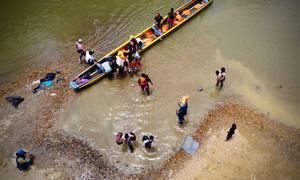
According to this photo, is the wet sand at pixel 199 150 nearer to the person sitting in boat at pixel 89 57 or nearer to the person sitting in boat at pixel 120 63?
the person sitting in boat at pixel 89 57

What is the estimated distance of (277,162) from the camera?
416 inches

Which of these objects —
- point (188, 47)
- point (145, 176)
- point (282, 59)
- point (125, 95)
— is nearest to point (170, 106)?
point (125, 95)

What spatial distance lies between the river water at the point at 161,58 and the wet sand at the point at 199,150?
492 mm

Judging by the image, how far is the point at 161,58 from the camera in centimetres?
1552

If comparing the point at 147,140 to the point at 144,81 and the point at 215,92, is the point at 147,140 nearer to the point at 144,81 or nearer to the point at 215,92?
the point at 144,81

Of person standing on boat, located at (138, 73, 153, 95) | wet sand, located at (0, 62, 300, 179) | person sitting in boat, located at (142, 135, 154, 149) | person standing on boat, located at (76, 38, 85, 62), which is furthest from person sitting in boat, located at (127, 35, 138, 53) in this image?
person sitting in boat, located at (142, 135, 154, 149)

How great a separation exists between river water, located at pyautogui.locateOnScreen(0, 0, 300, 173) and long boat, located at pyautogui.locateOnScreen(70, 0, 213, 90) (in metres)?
0.42

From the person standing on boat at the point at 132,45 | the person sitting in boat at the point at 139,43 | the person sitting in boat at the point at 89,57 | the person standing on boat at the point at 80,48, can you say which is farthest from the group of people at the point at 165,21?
the person standing on boat at the point at 80,48

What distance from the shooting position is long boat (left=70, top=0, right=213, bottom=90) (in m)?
14.2

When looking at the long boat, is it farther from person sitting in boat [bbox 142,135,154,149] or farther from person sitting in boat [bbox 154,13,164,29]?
person sitting in boat [bbox 142,135,154,149]

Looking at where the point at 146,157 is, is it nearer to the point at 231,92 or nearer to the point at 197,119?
the point at 197,119

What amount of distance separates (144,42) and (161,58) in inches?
68.6

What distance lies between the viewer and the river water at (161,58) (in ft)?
40.5

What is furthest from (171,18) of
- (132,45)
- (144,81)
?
(144,81)
